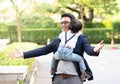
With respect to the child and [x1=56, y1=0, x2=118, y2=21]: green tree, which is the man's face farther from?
[x1=56, y1=0, x2=118, y2=21]: green tree

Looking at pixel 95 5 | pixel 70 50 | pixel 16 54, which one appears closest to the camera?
pixel 70 50

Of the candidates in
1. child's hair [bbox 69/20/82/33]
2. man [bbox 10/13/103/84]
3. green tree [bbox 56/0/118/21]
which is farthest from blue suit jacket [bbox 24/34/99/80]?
green tree [bbox 56/0/118/21]

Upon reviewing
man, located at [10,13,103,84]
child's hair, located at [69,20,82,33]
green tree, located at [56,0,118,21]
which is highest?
child's hair, located at [69,20,82,33]

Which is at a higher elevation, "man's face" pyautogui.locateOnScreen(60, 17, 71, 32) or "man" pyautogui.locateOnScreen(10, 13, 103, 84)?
"man's face" pyautogui.locateOnScreen(60, 17, 71, 32)

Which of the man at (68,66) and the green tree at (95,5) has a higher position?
the man at (68,66)

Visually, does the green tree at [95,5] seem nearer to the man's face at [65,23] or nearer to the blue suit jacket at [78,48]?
the blue suit jacket at [78,48]

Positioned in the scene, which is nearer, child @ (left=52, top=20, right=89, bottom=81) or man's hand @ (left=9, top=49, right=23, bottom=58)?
child @ (left=52, top=20, right=89, bottom=81)

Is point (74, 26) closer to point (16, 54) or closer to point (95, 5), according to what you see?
point (16, 54)

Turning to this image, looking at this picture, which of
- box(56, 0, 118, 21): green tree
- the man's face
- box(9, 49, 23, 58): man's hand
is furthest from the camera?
box(56, 0, 118, 21): green tree

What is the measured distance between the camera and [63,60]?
16.8ft

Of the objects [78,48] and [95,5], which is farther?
[95,5]

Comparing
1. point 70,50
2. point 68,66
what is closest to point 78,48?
point 70,50

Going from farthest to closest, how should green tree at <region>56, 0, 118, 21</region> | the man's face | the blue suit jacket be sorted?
green tree at <region>56, 0, 118, 21</region>, the man's face, the blue suit jacket

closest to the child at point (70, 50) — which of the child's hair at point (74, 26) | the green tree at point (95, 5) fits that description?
the child's hair at point (74, 26)
